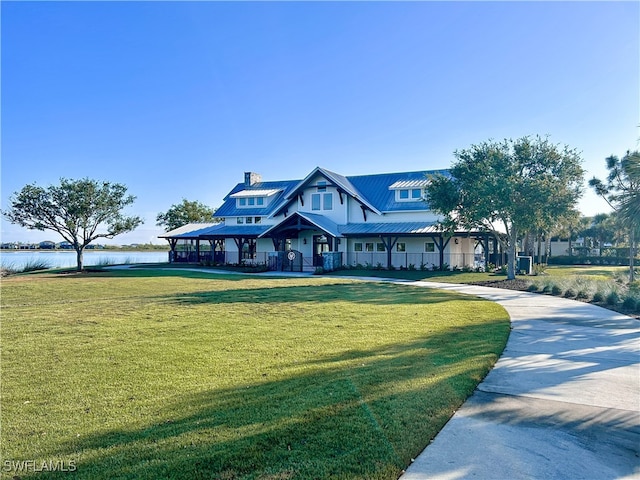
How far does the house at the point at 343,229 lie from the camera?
30.5 meters

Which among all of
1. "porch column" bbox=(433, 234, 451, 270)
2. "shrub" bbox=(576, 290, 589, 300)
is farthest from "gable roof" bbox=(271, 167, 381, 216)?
"shrub" bbox=(576, 290, 589, 300)

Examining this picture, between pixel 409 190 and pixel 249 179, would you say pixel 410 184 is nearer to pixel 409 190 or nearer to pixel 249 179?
pixel 409 190

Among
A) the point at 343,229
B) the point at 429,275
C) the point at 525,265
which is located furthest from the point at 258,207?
the point at 525,265

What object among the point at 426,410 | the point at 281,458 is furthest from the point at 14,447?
the point at 426,410

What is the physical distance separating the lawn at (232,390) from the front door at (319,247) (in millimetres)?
22775

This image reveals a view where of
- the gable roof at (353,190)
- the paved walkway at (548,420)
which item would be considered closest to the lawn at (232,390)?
the paved walkway at (548,420)

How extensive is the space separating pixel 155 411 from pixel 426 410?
2.96 m

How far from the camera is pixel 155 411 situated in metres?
4.44

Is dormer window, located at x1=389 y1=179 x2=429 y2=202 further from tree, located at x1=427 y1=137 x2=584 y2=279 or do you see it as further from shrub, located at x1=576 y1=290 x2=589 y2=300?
shrub, located at x1=576 y1=290 x2=589 y2=300

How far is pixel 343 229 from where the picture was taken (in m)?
32.8

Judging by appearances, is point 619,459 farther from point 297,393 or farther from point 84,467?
point 84,467

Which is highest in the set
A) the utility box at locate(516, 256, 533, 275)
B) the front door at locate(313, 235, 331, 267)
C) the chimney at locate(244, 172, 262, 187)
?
the chimney at locate(244, 172, 262, 187)

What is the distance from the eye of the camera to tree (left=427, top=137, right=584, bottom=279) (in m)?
22.7

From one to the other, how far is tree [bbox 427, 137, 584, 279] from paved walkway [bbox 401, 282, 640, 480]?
15906 mm
